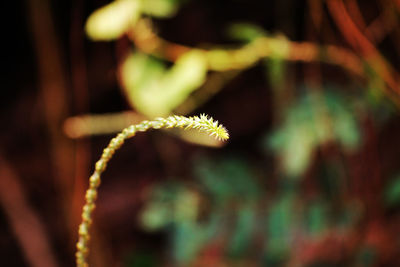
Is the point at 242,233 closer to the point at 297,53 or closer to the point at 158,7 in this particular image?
the point at 297,53

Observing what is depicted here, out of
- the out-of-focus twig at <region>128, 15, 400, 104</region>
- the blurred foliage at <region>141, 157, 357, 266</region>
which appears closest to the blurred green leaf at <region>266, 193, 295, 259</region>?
the blurred foliage at <region>141, 157, 357, 266</region>

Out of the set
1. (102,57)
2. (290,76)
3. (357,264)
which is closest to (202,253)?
(357,264)

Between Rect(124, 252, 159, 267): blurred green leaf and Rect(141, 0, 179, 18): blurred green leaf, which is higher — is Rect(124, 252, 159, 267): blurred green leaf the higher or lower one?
the lower one

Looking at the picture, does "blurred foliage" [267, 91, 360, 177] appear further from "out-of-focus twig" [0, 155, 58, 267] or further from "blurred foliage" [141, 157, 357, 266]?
"out-of-focus twig" [0, 155, 58, 267]

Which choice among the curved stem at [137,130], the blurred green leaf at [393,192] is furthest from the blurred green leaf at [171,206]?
the curved stem at [137,130]

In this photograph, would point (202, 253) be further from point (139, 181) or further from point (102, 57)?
point (102, 57)
